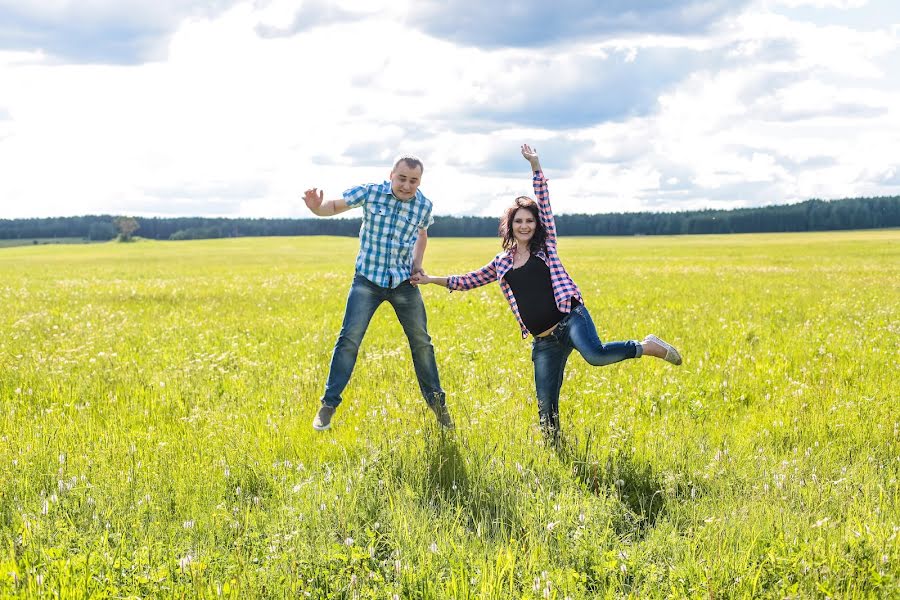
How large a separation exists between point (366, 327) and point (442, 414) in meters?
1.16

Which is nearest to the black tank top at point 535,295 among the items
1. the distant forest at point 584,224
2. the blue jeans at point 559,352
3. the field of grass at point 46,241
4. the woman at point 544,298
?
the woman at point 544,298

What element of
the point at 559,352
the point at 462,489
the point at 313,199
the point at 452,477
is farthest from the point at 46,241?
the point at 462,489

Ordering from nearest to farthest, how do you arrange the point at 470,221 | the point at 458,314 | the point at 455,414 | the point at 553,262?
the point at 553,262
the point at 455,414
the point at 458,314
the point at 470,221

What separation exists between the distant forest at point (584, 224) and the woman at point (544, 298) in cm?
13790

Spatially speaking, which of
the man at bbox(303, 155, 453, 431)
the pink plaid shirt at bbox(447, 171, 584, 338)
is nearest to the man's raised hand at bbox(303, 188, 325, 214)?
the man at bbox(303, 155, 453, 431)

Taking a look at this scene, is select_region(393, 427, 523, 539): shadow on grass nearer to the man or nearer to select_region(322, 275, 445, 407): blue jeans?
the man

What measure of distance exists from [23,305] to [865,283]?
87.1 feet

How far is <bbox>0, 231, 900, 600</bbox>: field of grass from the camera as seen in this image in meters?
4.19

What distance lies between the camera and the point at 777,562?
4289 millimetres

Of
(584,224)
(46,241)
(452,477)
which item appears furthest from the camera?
(584,224)

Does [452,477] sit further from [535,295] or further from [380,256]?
[380,256]

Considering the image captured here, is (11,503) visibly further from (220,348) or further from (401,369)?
(220,348)

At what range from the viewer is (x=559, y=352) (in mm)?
6852

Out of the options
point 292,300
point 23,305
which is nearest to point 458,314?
point 292,300
